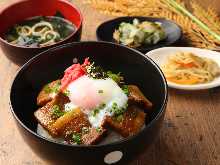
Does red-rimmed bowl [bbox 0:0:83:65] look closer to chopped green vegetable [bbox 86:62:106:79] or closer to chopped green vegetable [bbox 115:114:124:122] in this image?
chopped green vegetable [bbox 86:62:106:79]

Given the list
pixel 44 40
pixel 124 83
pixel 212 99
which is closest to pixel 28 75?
pixel 124 83

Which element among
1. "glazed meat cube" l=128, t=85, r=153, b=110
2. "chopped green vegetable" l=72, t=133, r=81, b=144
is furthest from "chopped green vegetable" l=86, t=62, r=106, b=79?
"chopped green vegetable" l=72, t=133, r=81, b=144

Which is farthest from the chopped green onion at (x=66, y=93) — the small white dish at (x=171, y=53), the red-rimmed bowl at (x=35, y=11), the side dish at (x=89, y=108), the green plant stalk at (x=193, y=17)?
the green plant stalk at (x=193, y=17)

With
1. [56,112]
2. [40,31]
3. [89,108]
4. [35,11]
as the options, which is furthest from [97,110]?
[35,11]

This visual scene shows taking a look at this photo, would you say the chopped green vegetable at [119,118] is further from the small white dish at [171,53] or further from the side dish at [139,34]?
the side dish at [139,34]

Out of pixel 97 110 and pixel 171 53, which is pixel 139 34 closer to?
pixel 171 53

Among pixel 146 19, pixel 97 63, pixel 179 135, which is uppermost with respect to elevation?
pixel 97 63
